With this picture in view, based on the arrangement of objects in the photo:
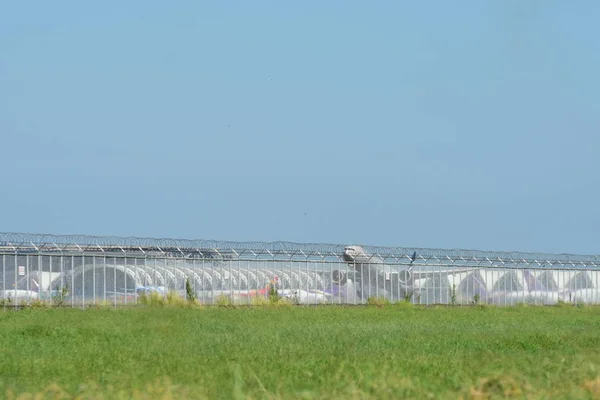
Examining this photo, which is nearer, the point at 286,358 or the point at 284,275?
the point at 286,358

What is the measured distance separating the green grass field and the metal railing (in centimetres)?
1033

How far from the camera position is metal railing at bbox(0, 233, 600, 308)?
41000mm

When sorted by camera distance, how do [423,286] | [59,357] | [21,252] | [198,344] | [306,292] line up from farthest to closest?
[423,286] → [306,292] → [21,252] → [198,344] → [59,357]

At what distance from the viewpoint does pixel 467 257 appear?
57406mm

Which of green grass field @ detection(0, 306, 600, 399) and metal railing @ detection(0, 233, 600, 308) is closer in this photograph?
green grass field @ detection(0, 306, 600, 399)

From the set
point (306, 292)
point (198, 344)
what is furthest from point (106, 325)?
point (306, 292)

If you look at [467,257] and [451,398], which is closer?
[451,398]

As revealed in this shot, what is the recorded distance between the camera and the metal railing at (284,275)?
41.0 meters

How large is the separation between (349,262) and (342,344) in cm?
3202

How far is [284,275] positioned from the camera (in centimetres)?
4975

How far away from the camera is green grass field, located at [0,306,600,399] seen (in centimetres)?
1110

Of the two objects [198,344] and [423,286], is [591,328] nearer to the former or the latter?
[198,344]

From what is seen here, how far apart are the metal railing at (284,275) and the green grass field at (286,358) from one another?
10333mm

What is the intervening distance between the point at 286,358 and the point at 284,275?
3335cm
